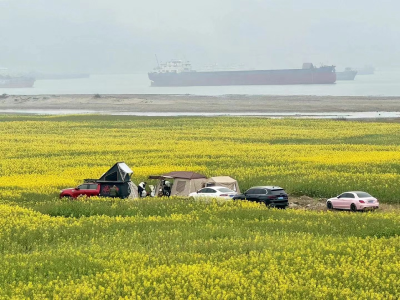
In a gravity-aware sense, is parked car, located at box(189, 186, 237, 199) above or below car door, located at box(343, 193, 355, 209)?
above

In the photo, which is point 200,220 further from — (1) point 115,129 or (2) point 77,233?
(1) point 115,129

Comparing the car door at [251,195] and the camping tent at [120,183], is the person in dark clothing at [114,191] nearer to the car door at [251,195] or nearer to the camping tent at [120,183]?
the camping tent at [120,183]

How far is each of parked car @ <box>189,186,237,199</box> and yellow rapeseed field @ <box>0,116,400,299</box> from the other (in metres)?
1.98

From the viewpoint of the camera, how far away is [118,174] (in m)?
33.2

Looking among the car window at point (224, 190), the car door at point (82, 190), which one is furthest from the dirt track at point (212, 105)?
the car door at point (82, 190)

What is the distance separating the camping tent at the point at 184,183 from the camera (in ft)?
113

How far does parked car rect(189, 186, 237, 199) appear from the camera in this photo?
3172cm

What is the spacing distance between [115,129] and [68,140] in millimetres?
15620

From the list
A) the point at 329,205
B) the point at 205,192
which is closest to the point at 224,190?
the point at 205,192

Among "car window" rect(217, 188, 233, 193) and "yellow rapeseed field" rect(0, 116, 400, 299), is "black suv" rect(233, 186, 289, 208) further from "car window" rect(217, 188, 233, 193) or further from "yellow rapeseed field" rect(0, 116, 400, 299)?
"yellow rapeseed field" rect(0, 116, 400, 299)

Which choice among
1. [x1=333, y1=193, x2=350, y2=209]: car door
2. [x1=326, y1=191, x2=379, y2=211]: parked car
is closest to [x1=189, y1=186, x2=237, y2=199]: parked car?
Result: [x1=333, y1=193, x2=350, y2=209]: car door

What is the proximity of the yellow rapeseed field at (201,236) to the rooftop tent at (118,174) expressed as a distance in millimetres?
2686

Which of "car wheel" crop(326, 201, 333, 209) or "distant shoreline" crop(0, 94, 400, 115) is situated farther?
"distant shoreline" crop(0, 94, 400, 115)

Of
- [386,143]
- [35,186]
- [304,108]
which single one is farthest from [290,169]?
[304,108]
